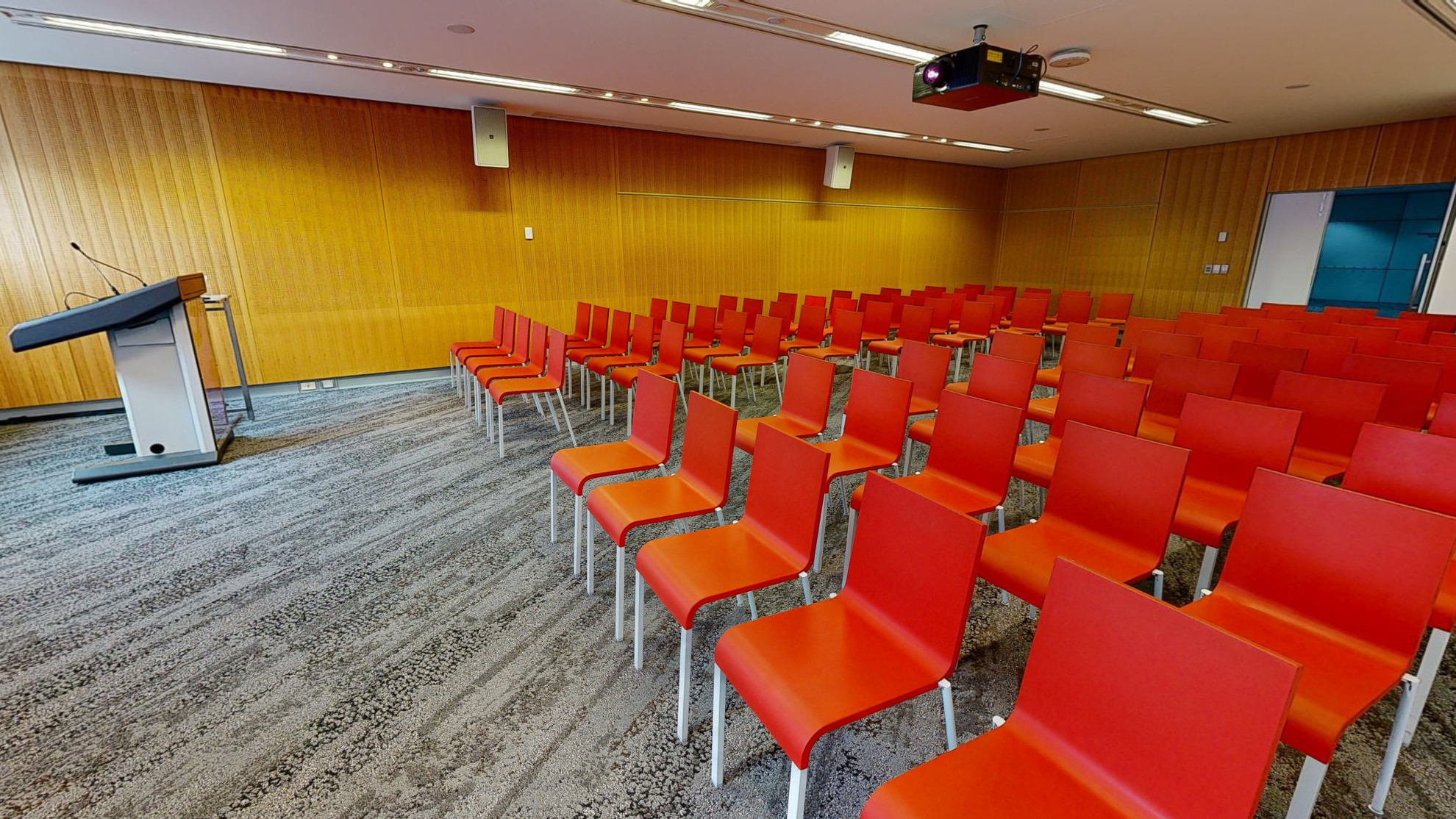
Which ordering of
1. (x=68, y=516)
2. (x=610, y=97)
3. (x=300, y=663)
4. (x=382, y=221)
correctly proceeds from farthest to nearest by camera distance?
(x=382, y=221) → (x=610, y=97) → (x=68, y=516) → (x=300, y=663)

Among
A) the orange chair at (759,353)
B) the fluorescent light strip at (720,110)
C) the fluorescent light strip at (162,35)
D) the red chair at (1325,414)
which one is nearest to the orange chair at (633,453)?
the orange chair at (759,353)

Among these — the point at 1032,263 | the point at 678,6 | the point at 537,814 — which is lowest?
the point at 537,814

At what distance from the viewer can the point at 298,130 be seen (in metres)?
6.18

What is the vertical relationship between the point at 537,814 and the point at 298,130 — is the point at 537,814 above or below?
below

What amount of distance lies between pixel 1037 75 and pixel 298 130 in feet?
23.4

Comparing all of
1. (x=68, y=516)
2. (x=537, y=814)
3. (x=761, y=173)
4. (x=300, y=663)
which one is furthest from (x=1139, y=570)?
(x=761, y=173)

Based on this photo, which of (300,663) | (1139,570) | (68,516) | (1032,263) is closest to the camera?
(1139,570)

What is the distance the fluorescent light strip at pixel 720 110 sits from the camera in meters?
6.58

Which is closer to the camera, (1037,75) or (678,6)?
(678,6)

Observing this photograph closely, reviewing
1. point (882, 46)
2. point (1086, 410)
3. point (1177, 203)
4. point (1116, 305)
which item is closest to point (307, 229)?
point (882, 46)

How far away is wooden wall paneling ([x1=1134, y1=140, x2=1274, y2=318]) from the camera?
28.7 ft

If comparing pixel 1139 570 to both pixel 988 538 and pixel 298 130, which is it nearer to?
pixel 988 538

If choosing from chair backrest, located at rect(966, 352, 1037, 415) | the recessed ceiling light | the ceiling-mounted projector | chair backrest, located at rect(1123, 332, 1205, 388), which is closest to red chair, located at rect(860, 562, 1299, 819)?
chair backrest, located at rect(966, 352, 1037, 415)

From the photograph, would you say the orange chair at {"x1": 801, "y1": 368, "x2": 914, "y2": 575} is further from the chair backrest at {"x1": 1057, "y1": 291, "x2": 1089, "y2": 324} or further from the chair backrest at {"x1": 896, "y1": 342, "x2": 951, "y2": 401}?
the chair backrest at {"x1": 1057, "y1": 291, "x2": 1089, "y2": 324}
